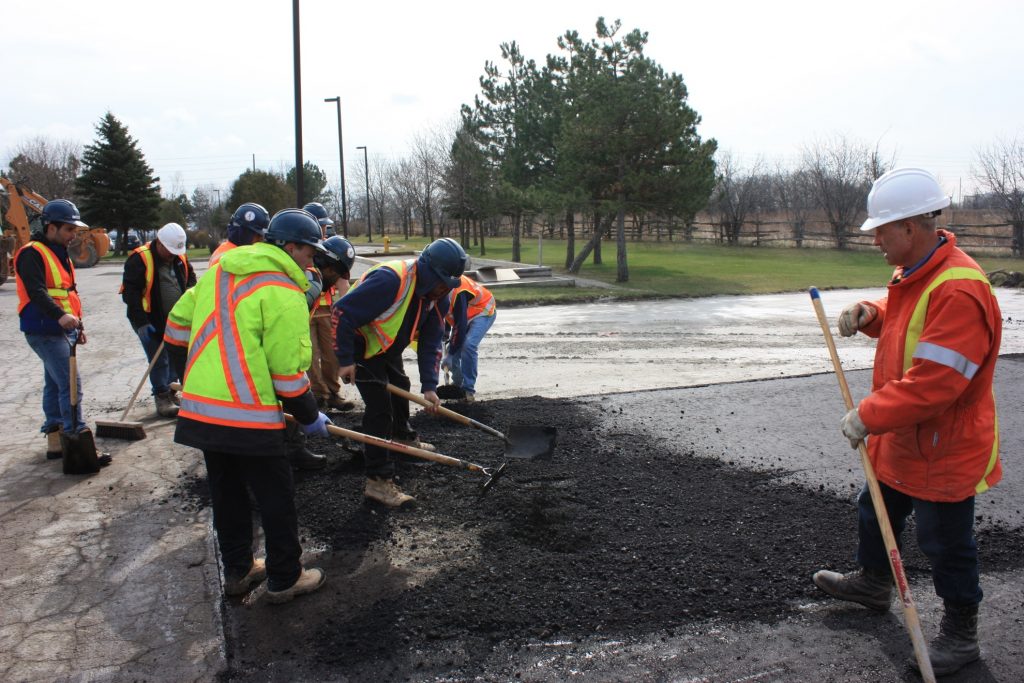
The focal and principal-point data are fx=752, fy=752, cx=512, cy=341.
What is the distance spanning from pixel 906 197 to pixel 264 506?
9.92 feet

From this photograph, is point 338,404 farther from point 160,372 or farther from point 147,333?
point 147,333

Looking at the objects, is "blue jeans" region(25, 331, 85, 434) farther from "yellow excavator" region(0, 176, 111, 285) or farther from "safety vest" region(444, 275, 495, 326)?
"yellow excavator" region(0, 176, 111, 285)

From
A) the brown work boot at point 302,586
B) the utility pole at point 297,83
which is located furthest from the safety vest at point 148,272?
the utility pole at point 297,83

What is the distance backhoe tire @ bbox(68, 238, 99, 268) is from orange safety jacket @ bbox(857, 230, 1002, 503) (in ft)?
100

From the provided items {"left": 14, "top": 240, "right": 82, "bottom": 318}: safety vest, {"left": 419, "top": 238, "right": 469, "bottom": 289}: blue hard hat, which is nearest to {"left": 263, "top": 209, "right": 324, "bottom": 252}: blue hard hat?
{"left": 419, "top": 238, "right": 469, "bottom": 289}: blue hard hat

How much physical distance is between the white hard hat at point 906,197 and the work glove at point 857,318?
1.53 feet

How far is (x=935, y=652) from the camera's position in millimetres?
2955

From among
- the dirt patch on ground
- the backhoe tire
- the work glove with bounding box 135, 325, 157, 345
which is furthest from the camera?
the backhoe tire

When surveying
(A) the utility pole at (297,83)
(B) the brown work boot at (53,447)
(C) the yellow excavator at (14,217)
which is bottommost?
(B) the brown work boot at (53,447)

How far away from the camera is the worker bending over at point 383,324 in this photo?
4.53 meters

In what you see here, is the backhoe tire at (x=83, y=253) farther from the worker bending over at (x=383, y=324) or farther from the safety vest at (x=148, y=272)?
the worker bending over at (x=383, y=324)

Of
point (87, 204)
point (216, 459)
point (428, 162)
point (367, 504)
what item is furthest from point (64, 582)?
point (87, 204)

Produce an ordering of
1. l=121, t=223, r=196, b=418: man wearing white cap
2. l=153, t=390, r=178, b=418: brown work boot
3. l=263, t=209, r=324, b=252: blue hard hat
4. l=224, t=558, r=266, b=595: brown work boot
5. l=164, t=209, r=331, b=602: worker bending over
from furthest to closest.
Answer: l=153, t=390, r=178, b=418: brown work boot, l=121, t=223, r=196, b=418: man wearing white cap, l=224, t=558, r=266, b=595: brown work boot, l=263, t=209, r=324, b=252: blue hard hat, l=164, t=209, r=331, b=602: worker bending over

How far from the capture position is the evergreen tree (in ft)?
127
